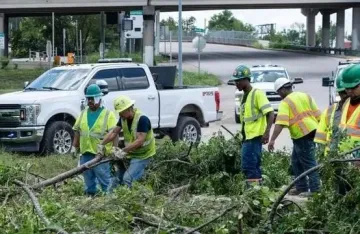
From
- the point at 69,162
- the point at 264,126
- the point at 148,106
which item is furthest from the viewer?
the point at 148,106

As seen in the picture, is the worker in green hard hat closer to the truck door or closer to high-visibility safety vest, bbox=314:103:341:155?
high-visibility safety vest, bbox=314:103:341:155

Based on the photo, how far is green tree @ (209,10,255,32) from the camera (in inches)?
5349

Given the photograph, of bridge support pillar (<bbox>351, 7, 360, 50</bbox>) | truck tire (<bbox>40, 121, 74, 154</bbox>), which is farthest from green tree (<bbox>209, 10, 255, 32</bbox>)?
truck tire (<bbox>40, 121, 74, 154</bbox>)

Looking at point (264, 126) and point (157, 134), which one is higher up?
point (264, 126)

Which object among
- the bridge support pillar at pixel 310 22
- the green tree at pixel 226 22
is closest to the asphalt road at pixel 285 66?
the bridge support pillar at pixel 310 22

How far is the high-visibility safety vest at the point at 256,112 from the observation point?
1012 centimetres

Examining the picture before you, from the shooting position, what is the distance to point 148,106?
17.4m

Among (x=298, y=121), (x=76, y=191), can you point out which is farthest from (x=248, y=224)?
(x=298, y=121)

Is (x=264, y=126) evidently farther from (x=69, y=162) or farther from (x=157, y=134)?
(x=157, y=134)

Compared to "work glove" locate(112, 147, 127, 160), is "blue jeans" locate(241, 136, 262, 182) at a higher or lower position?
lower

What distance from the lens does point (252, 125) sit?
10.1 m

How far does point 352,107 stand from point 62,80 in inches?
430

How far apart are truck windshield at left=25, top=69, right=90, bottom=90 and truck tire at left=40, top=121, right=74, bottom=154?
878 millimetres

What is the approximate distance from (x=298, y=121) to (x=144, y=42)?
1918 inches
